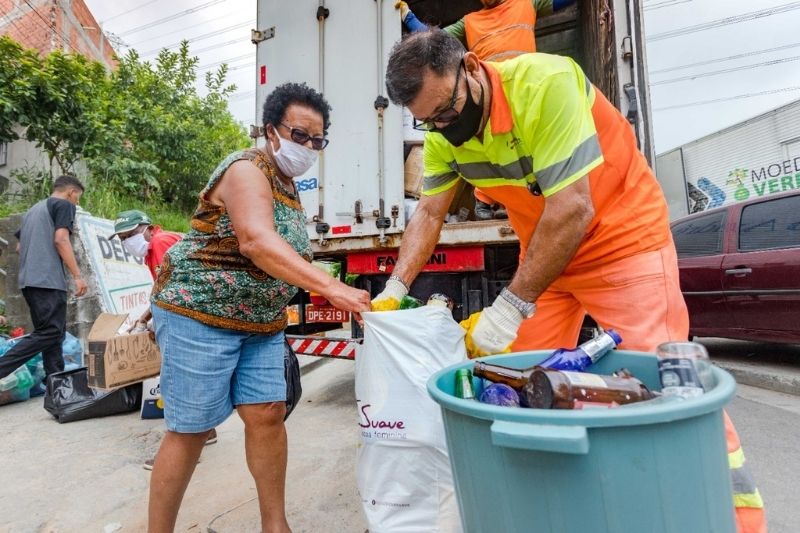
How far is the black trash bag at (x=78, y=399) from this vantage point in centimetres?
332

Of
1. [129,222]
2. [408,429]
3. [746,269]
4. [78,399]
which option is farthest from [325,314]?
[746,269]

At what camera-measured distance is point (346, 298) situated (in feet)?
4.58

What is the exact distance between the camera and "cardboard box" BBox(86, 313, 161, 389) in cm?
270

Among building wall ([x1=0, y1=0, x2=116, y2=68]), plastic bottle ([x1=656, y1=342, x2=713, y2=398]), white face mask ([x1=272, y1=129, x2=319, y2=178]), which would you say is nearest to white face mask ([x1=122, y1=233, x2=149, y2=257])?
white face mask ([x1=272, y1=129, x2=319, y2=178])

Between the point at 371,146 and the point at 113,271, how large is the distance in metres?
3.64

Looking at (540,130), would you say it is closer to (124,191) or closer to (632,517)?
(632,517)

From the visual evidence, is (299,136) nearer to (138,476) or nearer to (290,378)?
(290,378)

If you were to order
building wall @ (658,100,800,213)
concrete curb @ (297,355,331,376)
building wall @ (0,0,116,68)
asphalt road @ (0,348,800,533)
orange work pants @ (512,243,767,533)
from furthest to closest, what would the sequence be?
building wall @ (0,0,116,68) < building wall @ (658,100,800,213) < concrete curb @ (297,355,331,376) < asphalt road @ (0,348,800,533) < orange work pants @ (512,243,767,533)

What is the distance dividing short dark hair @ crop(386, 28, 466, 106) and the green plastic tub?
959 millimetres

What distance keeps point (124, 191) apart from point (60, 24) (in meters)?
8.37

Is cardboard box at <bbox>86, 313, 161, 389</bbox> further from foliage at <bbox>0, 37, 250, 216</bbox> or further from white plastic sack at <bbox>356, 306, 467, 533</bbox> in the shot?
foliage at <bbox>0, 37, 250, 216</bbox>

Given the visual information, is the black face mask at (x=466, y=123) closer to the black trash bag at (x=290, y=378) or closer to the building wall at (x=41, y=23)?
the black trash bag at (x=290, y=378)

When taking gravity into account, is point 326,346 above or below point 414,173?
below

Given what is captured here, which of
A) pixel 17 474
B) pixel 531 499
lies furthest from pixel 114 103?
pixel 531 499
